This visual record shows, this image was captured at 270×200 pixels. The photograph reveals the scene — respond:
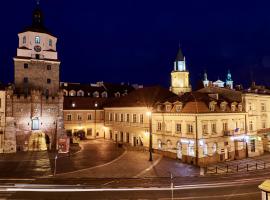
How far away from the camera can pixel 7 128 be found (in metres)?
47.5

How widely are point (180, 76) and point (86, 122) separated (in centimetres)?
3020

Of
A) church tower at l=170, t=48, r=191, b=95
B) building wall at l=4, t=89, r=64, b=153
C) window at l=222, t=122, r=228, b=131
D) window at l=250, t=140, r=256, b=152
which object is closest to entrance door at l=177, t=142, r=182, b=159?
window at l=222, t=122, r=228, b=131

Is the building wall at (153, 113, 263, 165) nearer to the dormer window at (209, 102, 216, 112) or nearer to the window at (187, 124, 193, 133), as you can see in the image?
the window at (187, 124, 193, 133)

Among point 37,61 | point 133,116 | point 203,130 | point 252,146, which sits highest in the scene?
point 37,61

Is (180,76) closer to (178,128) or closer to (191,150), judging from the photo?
(178,128)

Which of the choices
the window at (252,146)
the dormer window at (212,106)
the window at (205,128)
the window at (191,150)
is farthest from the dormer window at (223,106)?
the window at (252,146)

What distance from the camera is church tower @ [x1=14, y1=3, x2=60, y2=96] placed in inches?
2064

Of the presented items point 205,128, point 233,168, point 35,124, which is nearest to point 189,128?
point 205,128

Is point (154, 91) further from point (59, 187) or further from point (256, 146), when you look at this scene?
point (59, 187)

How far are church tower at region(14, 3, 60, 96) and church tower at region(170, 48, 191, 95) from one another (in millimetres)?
35576

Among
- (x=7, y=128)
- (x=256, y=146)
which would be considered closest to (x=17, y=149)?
(x=7, y=128)

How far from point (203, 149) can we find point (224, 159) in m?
4.99

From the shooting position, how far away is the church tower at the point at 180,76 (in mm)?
77375

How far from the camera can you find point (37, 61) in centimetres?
5338
